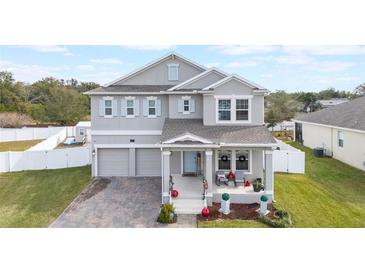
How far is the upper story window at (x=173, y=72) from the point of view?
748 inches

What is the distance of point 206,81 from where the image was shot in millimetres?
17641

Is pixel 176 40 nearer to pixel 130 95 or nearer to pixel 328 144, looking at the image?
pixel 130 95

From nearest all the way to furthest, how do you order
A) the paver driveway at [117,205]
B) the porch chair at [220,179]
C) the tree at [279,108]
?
the paver driveway at [117,205] → the porch chair at [220,179] → the tree at [279,108]

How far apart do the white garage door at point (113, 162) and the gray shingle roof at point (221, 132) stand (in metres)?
3.69

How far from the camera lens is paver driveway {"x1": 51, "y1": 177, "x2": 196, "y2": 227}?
1236 centimetres

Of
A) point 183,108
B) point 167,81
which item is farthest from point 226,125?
point 167,81

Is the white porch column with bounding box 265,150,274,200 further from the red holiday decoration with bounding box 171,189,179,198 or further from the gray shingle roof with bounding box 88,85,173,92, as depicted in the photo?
the gray shingle roof with bounding box 88,85,173,92

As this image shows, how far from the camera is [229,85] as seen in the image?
635 inches

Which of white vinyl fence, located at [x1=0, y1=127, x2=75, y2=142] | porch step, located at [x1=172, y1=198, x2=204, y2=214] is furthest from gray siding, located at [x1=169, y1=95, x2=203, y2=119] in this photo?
white vinyl fence, located at [x1=0, y1=127, x2=75, y2=142]

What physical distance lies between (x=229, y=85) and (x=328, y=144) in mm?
13892

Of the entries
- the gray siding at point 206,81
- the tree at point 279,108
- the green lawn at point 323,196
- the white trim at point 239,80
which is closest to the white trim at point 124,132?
the gray siding at point 206,81

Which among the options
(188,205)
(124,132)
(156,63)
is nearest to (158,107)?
(124,132)

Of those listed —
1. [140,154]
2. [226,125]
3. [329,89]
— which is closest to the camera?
[226,125]

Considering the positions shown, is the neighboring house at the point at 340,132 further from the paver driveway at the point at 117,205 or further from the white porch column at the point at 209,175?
the paver driveway at the point at 117,205
